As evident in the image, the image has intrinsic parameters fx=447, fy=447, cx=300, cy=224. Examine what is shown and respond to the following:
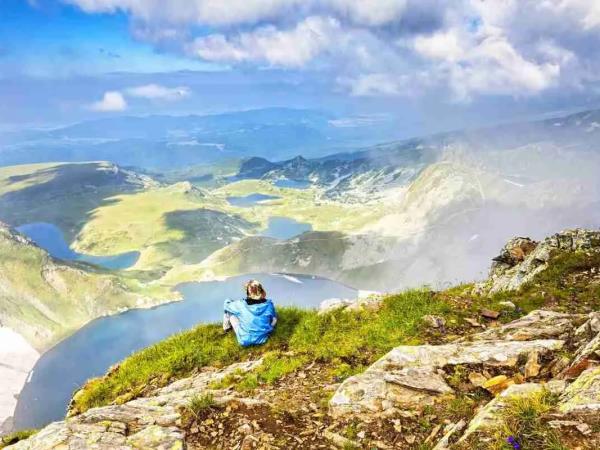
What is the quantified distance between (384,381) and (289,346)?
313 inches

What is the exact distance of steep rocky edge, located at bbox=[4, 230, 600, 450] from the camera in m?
10.7

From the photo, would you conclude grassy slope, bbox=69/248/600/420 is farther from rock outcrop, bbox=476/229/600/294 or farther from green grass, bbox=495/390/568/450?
green grass, bbox=495/390/568/450

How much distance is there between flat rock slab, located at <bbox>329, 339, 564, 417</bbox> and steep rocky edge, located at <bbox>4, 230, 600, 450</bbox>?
0.04 m

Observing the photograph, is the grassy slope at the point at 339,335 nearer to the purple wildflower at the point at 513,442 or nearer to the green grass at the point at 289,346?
the green grass at the point at 289,346

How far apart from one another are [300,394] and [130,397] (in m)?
8.78

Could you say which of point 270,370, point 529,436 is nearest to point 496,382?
point 529,436

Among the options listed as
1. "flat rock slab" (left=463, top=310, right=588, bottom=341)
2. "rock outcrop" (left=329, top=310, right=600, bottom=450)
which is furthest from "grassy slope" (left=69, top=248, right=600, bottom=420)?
"rock outcrop" (left=329, top=310, right=600, bottom=450)

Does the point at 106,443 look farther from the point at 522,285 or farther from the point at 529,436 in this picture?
the point at 522,285

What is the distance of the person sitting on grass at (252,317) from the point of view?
22547 millimetres

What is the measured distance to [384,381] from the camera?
47.9 feet

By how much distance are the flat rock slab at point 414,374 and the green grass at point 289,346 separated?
102 inches

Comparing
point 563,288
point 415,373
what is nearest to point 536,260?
point 563,288

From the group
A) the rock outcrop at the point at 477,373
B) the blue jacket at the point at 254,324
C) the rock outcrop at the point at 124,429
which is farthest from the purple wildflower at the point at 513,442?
the blue jacket at the point at 254,324

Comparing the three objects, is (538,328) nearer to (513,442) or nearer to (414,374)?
(414,374)
